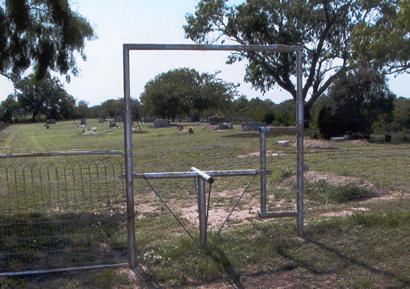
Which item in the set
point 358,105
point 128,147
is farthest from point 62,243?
point 358,105

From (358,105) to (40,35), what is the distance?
2301 cm

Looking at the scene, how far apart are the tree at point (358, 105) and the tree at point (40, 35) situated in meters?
21.4

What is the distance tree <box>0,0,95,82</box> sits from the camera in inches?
446

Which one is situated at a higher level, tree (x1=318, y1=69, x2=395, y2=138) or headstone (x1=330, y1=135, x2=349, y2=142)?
tree (x1=318, y1=69, x2=395, y2=138)

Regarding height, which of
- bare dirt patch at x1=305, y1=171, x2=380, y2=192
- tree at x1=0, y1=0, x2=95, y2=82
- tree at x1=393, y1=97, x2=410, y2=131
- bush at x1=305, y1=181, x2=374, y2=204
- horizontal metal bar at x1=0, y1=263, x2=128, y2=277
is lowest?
horizontal metal bar at x1=0, y1=263, x2=128, y2=277

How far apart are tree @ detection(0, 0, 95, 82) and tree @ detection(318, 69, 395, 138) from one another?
21.4 m

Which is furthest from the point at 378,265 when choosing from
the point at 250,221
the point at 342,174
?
the point at 342,174

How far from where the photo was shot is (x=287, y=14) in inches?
1523

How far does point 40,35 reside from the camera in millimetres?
11977

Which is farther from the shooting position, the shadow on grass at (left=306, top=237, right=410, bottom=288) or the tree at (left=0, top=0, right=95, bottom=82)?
the tree at (left=0, top=0, right=95, bottom=82)

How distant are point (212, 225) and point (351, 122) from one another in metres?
25.1

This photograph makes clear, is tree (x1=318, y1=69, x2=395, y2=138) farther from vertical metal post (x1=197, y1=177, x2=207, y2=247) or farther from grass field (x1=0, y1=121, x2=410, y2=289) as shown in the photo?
vertical metal post (x1=197, y1=177, x2=207, y2=247)

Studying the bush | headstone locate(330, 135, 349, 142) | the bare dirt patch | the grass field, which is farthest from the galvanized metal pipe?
headstone locate(330, 135, 349, 142)

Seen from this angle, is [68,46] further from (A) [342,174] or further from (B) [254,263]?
(B) [254,263]
